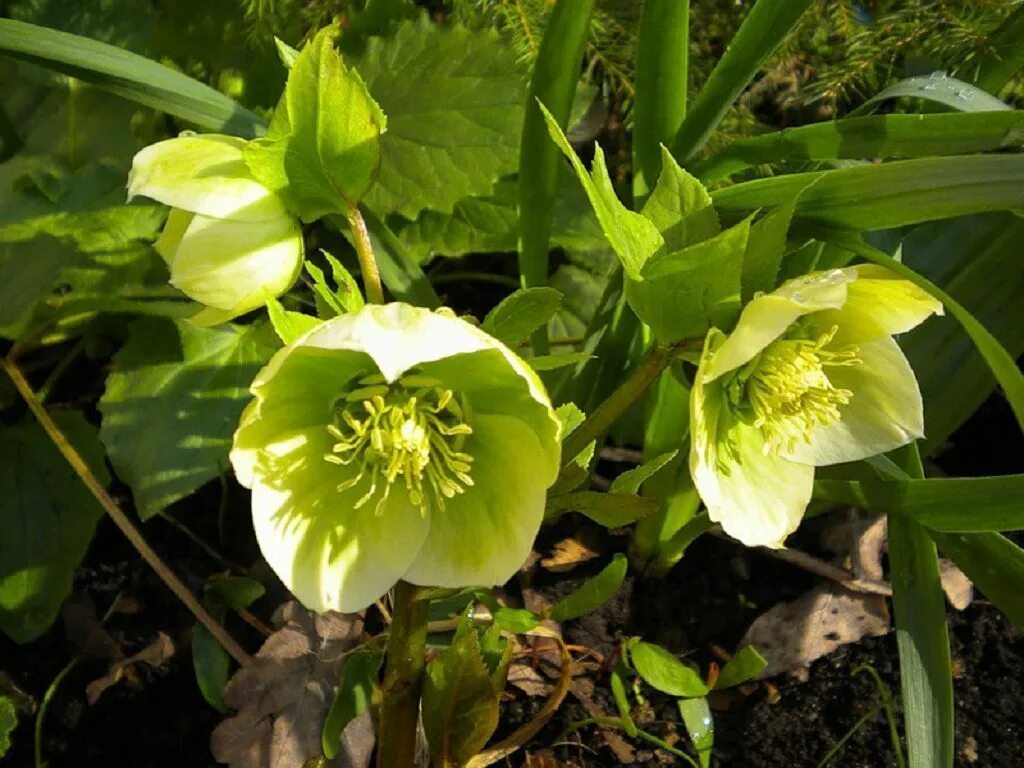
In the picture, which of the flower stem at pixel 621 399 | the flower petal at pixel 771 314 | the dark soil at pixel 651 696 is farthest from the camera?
the dark soil at pixel 651 696

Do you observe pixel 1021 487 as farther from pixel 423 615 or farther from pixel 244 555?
pixel 244 555

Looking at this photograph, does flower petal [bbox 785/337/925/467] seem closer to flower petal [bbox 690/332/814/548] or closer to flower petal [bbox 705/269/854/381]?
flower petal [bbox 690/332/814/548]

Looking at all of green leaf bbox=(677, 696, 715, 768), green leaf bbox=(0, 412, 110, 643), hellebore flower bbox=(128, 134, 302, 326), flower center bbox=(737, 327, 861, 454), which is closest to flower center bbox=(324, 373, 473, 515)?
hellebore flower bbox=(128, 134, 302, 326)

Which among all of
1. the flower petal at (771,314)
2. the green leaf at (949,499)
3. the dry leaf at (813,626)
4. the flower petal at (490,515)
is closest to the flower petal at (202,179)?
the flower petal at (490,515)

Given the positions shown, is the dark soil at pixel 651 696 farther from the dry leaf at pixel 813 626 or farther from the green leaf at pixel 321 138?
the green leaf at pixel 321 138

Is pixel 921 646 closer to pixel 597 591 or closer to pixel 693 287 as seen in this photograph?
pixel 597 591

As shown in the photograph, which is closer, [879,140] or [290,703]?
[879,140]

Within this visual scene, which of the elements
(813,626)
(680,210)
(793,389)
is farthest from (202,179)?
(813,626)
